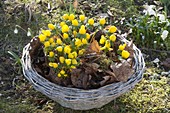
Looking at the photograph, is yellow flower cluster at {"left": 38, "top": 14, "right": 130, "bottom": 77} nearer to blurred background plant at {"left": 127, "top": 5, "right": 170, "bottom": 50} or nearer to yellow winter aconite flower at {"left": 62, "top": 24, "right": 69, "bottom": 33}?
yellow winter aconite flower at {"left": 62, "top": 24, "right": 69, "bottom": 33}

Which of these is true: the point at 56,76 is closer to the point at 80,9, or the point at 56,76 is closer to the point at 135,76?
the point at 135,76

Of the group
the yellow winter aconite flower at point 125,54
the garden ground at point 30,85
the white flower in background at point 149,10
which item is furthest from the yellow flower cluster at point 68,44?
the white flower in background at point 149,10

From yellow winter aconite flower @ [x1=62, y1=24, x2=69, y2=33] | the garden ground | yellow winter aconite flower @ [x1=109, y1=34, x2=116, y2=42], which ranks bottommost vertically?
the garden ground

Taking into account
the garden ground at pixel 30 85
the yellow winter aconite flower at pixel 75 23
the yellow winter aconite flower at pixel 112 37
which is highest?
the yellow winter aconite flower at pixel 75 23

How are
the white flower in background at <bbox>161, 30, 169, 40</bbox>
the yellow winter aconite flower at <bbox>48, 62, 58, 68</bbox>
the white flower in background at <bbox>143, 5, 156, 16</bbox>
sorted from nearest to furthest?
1. the yellow winter aconite flower at <bbox>48, 62, 58, 68</bbox>
2. the white flower in background at <bbox>161, 30, 169, 40</bbox>
3. the white flower in background at <bbox>143, 5, 156, 16</bbox>

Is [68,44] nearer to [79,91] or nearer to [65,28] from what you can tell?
[65,28]

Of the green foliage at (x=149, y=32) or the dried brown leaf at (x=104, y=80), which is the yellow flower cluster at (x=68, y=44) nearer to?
the dried brown leaf at (x=104, y=80)

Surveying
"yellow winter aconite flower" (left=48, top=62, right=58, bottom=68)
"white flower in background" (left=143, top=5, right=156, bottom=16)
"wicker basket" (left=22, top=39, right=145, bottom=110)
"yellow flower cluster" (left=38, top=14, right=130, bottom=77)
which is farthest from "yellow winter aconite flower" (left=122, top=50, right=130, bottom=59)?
"white flower in background" (left=143, top=5, right=156, bottom=16)
